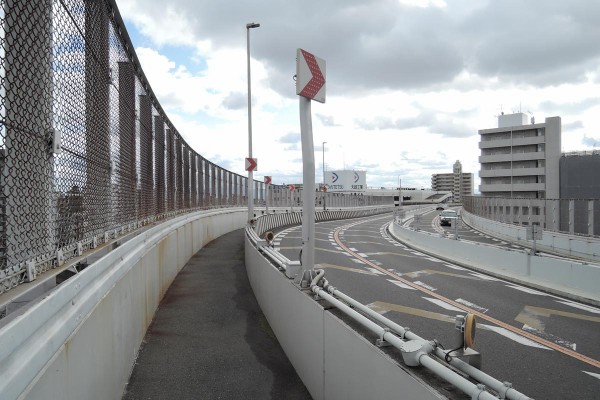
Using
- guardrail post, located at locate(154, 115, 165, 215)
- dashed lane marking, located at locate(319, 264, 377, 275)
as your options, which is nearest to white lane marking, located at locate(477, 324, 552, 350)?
dashed lane marking, located at locate(319, 264, 377, 275)

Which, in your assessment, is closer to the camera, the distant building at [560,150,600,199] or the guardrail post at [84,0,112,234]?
the guardrail post at [84,0,112,234]

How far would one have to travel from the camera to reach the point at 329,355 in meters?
4.20

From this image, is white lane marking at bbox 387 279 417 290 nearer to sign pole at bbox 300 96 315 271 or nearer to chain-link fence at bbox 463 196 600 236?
sign pole at bbox 300 96 315 271

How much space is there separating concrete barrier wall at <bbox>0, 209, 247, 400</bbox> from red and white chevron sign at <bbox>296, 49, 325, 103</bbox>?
2.84m

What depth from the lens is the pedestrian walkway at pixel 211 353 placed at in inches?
191

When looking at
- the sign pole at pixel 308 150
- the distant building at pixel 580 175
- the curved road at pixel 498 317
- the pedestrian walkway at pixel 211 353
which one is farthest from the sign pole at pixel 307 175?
the distant building at pixel 580 175

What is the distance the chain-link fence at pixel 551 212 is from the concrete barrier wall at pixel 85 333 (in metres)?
18.2

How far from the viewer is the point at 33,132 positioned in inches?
130

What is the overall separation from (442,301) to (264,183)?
24.8m

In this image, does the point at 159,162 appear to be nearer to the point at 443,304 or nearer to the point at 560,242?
the point at 443,304

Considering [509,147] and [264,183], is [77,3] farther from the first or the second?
[509,147]

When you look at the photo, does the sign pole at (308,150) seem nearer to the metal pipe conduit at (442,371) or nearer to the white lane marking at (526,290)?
the metal pipe conduit at (442,371)

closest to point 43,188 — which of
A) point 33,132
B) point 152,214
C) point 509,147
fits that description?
point 33,132

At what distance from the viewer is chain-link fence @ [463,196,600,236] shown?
19.7 meters
